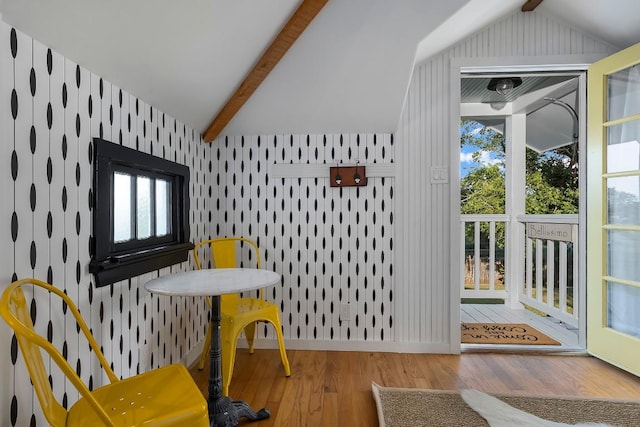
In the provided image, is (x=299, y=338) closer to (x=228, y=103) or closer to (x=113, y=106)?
(x=228, y=103)

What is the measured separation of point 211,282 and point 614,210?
2.73 m

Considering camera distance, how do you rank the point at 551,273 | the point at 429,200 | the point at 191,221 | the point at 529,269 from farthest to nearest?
1. the point at 529,269
2. the point at 551,273
3. the point at 429,200
4. the point at 191,221

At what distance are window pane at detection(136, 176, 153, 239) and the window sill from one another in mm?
129

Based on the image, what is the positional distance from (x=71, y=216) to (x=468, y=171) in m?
4.29

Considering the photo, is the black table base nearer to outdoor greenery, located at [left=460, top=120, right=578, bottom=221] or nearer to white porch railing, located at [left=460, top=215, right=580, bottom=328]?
white porch railing, located at [left=460, top=215, right=580, bottom=328]

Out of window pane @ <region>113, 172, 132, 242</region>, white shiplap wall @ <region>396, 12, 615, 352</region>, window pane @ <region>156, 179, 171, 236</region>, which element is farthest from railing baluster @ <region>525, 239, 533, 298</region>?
window pane @ <region>113, 172, 132, 242</region>

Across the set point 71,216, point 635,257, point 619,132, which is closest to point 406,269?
point 635,257

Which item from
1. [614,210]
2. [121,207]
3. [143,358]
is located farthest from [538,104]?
[143,358]

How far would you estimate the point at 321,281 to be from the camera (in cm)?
278

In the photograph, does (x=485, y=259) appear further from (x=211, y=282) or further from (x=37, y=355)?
(x=37, y=355)

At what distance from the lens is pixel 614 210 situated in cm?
243

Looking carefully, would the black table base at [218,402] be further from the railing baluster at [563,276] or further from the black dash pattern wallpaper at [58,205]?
the railing baluster at [563,276]

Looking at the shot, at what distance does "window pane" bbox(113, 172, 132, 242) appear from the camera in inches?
67.9

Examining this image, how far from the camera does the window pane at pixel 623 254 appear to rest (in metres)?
2.30
